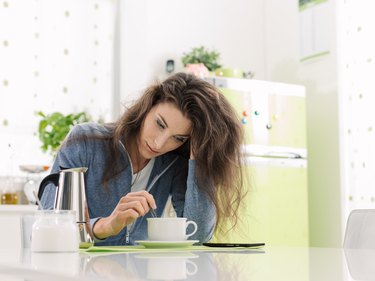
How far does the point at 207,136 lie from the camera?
7.09 ft

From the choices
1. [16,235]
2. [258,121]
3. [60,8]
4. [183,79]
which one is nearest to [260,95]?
[258,121]

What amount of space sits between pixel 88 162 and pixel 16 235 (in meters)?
1.70

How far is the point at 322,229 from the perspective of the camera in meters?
4.52

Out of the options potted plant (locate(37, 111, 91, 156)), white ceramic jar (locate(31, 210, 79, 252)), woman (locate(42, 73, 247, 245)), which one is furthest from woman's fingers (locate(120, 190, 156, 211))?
potted plant (locate(37, 111, 91, 156))

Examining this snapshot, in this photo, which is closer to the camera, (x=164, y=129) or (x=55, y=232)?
(x=55, y=232)

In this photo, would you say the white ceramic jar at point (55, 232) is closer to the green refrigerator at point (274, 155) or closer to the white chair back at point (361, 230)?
the white chair back at point (361, 230)

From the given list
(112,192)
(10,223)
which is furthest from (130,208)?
(10,223)

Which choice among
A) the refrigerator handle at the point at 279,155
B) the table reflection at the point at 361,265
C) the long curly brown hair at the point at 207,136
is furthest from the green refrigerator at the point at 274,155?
the table reflection at the point at 361,265

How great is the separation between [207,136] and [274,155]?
86.2 inches

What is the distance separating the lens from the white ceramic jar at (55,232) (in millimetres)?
1414

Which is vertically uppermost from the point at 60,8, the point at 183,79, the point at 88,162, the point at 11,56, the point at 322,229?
the point at 60,8

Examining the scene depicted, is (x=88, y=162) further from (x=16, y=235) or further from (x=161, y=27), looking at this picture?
(x=161, y=27)

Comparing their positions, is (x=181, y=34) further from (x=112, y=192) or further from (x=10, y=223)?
(x=112, y=192)

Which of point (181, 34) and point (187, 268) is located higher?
point (181, 34)
